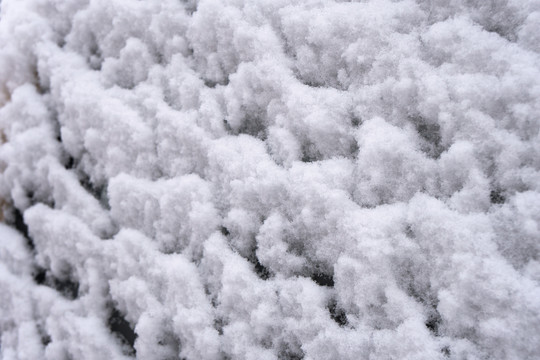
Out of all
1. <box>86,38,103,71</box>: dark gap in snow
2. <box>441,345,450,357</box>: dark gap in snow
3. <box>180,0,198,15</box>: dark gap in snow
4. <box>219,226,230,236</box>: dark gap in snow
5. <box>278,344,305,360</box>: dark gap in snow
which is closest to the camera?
<box>441,345,450,357</box>: dark gap in snow

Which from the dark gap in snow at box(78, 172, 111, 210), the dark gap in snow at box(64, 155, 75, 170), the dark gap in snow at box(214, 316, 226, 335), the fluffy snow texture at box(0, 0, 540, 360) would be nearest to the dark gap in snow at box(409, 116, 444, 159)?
the fluffy snow texture at box(0, 0, 540, 360)

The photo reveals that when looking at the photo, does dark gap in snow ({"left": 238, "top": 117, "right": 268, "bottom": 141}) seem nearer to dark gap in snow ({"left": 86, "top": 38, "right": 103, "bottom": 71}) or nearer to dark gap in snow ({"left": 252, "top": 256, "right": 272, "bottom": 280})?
dark gap in snow ({"left": 252, "top": 256, "right": 272, "bottom": 280})

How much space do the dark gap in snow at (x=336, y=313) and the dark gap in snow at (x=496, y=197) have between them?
0.23 metres

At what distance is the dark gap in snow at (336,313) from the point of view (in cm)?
55

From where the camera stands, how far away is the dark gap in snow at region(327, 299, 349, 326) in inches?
21.5

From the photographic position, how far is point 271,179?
1.98ft

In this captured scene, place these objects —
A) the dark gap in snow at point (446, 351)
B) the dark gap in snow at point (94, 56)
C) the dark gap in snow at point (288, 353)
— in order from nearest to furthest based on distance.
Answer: the dark gap in snow at point (446, 351)
the dark gap in snow at point (288, 353)
the dark gap in snow at point (94, 56)

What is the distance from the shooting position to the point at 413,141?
54 centimetres

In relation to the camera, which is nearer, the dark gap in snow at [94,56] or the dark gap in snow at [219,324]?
the dark gap in snow at [219,324]

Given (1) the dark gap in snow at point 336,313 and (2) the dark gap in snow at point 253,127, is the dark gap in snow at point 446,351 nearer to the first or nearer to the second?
(1) the dark gap in snow at point 336,313

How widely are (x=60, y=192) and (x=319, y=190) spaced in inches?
22.7

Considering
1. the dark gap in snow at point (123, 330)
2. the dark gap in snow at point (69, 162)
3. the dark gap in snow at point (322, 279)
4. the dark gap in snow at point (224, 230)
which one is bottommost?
the dark gap in snow at point (123, 330)

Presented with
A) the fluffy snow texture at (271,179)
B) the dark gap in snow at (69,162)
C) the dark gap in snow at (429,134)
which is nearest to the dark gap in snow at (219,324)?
the fluffy snow texture at (271,179)

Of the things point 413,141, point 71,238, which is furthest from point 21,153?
point 413,141
